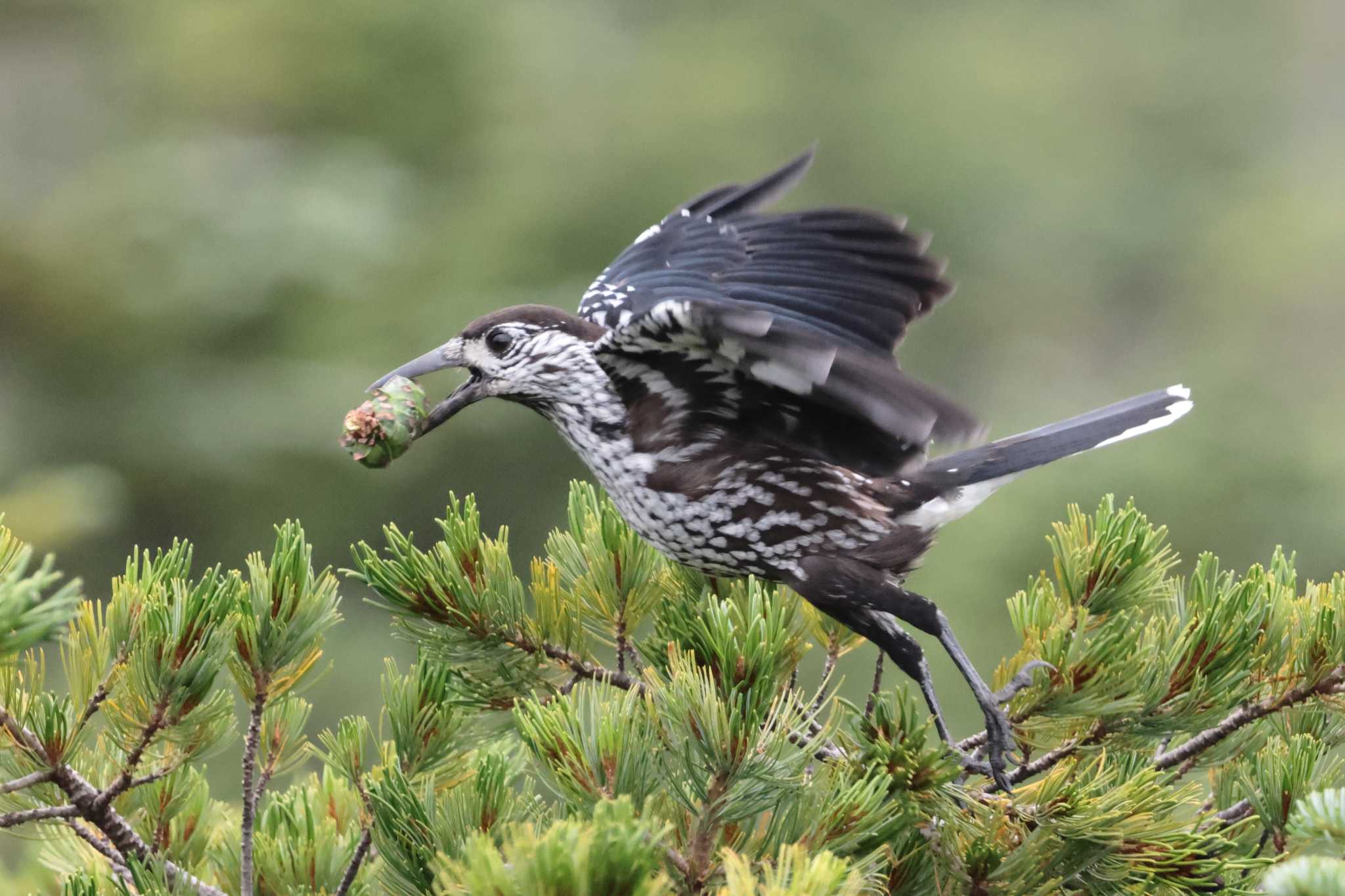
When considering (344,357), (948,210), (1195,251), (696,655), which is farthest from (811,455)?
(1195,251)

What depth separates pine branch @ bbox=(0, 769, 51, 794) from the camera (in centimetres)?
144

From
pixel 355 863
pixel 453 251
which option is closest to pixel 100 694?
pixel 355 863

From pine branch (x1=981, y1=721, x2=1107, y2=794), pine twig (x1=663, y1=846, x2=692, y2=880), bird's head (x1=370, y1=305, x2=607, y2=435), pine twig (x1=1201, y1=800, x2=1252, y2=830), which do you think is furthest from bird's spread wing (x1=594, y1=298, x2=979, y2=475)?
pine twig (x1=663, y1=846, x2=692, y2=880)

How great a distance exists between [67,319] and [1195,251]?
8949 millimetres

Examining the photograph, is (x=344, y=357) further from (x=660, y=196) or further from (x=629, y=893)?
(x=629, y=893)

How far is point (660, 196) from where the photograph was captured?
7.57 metres

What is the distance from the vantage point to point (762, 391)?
2342 mm

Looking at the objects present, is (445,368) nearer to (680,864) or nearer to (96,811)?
(96,811)

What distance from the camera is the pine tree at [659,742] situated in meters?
1.39

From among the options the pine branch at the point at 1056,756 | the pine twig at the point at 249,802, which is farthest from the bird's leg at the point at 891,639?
the pine twig at the point at 249,802

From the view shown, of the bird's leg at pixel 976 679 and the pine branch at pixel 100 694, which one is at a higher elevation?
the bird's leg at pixel 976 679

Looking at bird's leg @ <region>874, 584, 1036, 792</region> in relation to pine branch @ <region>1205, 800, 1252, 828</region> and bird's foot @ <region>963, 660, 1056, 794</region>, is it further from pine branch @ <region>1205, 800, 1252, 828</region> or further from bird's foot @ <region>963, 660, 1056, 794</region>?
pine branch @ <region>1205, 800, 1252, 828</region>

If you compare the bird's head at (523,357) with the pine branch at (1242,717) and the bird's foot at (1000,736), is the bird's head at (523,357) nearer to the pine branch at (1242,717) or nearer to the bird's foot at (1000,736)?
the bird's foot at (1000,736)

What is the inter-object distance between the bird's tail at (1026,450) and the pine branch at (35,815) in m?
1.54
